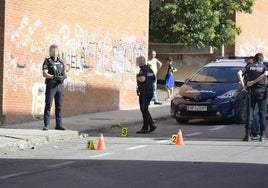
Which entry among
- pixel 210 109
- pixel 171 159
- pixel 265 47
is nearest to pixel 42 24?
pixel 210 109

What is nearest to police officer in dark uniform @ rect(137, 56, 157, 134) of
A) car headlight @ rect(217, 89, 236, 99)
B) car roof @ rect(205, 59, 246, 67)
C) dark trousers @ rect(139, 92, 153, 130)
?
dark trousers @ rect(139, 92, 153, 130)

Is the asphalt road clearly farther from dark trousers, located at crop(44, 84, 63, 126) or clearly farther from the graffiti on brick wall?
the graffiti on brick wall

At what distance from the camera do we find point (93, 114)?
18.6m

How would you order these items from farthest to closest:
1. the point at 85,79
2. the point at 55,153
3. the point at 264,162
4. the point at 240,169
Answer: the point at 85,79 → the point at 55,153 → the point at 264,162 → the point at 240,169

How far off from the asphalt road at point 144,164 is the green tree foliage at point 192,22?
12.9 m

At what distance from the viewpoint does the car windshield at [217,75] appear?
671 inches

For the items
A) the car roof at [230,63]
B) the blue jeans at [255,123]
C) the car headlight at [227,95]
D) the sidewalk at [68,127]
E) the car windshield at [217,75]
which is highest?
the car roof at [230,63]

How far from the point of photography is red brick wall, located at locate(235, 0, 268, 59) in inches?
1310

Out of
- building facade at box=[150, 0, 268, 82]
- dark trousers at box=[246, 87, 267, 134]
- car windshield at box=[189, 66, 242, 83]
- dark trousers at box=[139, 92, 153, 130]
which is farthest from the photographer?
building facade at box=[150, 0, 268, 82]

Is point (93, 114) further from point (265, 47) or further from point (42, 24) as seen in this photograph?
point (265, 47)

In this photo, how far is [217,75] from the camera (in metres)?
17.4

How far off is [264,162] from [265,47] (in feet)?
91.5

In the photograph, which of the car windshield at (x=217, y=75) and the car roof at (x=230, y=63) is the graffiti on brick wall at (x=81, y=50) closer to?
the car windshield at (x=217, y=75)

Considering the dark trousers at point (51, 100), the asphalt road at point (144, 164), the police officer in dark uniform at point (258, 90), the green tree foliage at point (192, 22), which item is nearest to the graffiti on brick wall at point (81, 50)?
the dark trousers at point (51, 100)
